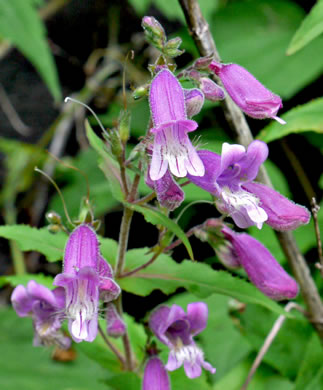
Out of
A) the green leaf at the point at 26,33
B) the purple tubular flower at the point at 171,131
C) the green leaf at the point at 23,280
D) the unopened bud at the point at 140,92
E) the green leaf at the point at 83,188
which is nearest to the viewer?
the purple tubular flower at the point at 171,131

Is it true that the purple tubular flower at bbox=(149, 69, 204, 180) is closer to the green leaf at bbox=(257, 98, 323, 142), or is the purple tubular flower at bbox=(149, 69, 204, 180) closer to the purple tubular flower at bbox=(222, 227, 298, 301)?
the purple tubular flower at bbox=(222, 227, 298, 301)

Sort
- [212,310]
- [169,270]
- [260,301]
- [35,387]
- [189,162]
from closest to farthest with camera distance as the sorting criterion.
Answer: [189,162] < [260,301] < [169,270] < [35,387] < [212,310]

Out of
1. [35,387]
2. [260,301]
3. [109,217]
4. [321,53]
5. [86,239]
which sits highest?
[86,239]

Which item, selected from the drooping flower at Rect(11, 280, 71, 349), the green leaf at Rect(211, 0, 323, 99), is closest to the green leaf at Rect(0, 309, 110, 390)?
the drooping flower at Rect(11, 280, 71, 349)

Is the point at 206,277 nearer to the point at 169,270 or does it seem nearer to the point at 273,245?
the point at 169,270

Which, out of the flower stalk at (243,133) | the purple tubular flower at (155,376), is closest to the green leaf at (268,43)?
the flower stalk at (243,133)

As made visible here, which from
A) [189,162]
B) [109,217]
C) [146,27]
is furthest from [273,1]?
[189,162]

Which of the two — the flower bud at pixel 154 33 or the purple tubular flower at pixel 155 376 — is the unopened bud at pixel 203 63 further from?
the purple tubular flower at pixel 155 376

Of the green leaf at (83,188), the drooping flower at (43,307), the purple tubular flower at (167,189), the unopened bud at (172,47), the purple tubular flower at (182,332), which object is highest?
the unopened bud at (172,47)
